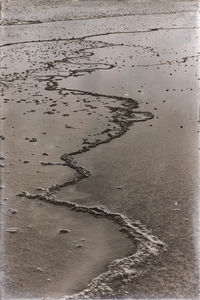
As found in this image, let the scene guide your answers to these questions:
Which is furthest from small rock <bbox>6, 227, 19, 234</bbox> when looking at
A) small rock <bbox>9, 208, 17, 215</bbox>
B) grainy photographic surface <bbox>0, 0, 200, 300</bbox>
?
small rock <bbox>9, 208, 17, 215</bbox>

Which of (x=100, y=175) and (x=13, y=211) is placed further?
(x=100, y=175)

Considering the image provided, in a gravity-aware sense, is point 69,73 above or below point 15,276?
above

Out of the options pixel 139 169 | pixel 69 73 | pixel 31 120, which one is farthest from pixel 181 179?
pixel 69 73

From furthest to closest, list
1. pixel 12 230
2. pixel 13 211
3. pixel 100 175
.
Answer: pixel 100 175 < pixel 13 211 < pixel 12 230

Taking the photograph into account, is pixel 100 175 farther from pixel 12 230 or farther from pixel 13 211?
pixel 12 230

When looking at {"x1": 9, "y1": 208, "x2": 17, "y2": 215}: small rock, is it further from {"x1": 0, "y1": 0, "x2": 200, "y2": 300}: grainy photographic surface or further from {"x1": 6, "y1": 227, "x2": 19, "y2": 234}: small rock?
{"x1": 6, "y1": 227, "x2": 19, "y2": 234}: small rock

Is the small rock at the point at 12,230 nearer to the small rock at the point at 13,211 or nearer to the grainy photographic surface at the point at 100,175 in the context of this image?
the grainy photographic surface at the point at 100,175

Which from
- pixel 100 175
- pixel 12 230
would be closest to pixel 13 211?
pixel 12 230

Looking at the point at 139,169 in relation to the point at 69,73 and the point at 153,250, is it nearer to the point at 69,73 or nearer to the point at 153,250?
the point at 153,250

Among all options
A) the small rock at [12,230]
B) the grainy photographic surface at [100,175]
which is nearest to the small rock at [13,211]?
the grainy photographic surface at [100,175]
